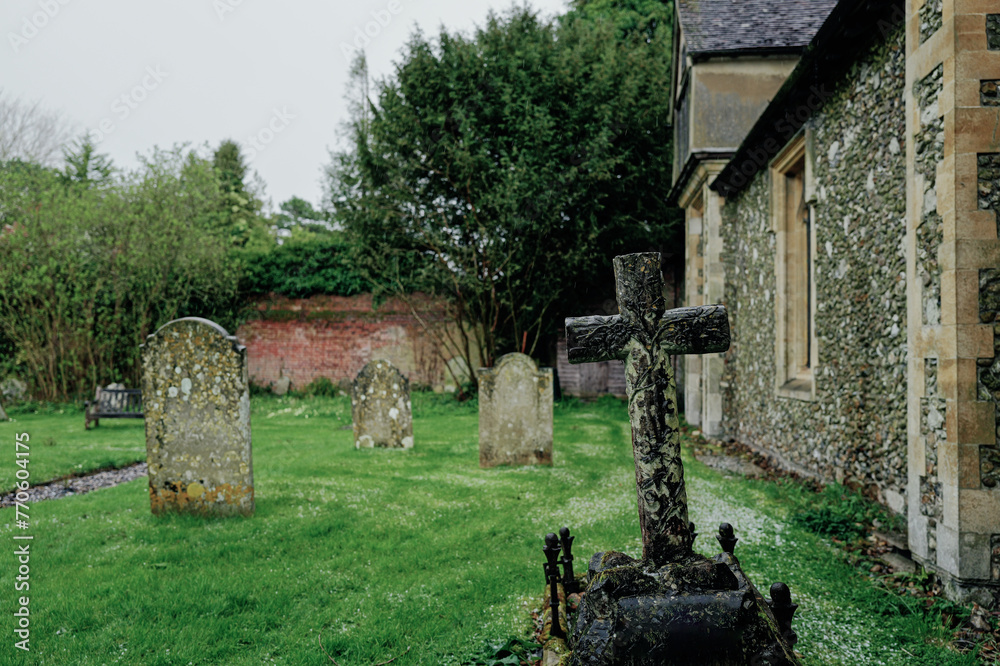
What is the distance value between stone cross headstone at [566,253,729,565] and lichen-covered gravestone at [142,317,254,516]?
391 centimetres

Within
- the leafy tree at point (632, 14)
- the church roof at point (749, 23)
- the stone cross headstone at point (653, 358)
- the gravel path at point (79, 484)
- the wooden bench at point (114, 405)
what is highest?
the leafy tree at point (632, 14)

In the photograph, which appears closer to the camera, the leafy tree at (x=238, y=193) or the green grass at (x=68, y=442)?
the green grass at (x=68, y=442)

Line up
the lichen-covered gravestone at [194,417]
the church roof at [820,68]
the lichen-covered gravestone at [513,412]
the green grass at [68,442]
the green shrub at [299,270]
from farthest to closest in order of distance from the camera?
the green shrub at [299,270], the lichen-covered gravestone at [513,412], the green grass at [68,442], the lichen-covered gravestone at [194,417], the church roof at [820,68]

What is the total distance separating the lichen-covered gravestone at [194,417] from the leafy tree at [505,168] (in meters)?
9.28

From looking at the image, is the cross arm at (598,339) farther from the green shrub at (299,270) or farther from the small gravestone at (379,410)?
the green shrub at (299,270)

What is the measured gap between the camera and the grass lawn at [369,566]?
138 inches

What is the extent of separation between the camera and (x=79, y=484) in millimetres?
7914

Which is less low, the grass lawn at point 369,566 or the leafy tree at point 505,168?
the leafy tree at point 505,168

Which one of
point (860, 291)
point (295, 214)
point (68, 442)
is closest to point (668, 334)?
point (860, 291)

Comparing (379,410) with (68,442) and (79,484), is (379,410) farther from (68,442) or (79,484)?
(68,442)

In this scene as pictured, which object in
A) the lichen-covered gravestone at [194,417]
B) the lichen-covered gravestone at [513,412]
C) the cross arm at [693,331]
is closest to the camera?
the cross arm at [693,331]

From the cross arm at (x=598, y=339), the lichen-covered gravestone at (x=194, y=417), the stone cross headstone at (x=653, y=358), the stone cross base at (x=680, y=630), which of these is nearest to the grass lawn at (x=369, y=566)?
the lichen-covered gravestone at (x=194, y=417)

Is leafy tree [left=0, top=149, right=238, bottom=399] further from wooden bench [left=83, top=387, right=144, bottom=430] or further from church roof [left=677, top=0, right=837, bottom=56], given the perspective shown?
church roof [left=677, top=0, right=837, bottom=56]

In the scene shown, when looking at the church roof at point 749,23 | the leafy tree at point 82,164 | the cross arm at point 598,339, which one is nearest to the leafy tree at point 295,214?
the leafy tree at point 82,164
